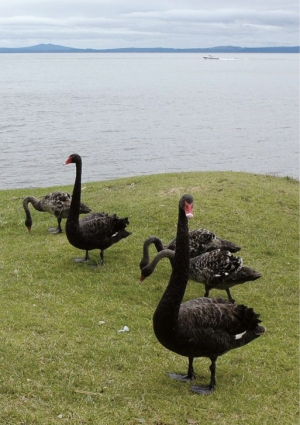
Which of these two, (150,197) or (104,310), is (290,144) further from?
(104,310)

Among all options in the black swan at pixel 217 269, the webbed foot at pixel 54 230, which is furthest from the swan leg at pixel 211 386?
the webbed foot at pixel 54 230

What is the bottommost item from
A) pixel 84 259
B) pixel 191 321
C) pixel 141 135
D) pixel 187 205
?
pixel 141 135

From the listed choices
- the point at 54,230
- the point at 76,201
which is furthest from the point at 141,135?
the point at 76,201

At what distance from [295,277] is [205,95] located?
57.4 m

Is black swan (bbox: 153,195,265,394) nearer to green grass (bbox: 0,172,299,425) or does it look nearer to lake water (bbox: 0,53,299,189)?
green grass (bbox: 0,172,299,425)

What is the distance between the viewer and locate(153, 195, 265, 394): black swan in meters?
5.27

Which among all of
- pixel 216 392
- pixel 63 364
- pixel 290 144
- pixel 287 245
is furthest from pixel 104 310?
pixel 290 144

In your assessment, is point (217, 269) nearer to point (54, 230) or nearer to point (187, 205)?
point (187, 205)

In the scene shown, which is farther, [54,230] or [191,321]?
[54,230]

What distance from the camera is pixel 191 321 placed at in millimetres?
5484

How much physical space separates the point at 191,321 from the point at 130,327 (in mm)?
1995

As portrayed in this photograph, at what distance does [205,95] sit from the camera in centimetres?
6500

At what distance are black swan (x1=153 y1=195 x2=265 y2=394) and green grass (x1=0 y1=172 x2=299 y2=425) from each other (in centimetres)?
48

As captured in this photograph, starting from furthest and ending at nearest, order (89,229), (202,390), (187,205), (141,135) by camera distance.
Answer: (141,135) → (89,229) → (202,390) → (187,205)
